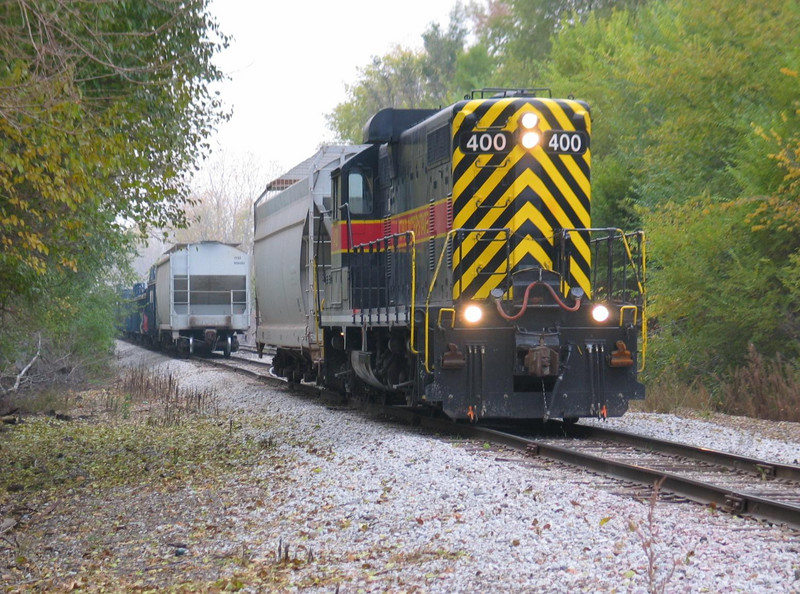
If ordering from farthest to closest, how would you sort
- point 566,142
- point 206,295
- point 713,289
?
1. point 206,295
2. point 713,289
3. point 566,142

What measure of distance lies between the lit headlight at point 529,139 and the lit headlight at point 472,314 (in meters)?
1.97

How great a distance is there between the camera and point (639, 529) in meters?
5.75

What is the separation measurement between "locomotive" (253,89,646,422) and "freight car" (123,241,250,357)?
17.8 metres

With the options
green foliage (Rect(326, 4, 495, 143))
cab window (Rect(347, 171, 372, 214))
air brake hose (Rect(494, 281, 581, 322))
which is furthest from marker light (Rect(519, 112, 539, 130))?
green foliage (Rect(326, 4, 495, 143))

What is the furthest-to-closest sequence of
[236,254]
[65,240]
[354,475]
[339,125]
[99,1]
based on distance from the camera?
[339,125] → [236,254] → [65,240] → [354,475] → [99,1]

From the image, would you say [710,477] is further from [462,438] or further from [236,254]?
[236,254]

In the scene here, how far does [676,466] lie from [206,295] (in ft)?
78.3

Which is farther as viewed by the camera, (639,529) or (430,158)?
(430,158)

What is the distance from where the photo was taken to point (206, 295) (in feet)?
99.9

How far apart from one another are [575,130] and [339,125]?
44.9 meters

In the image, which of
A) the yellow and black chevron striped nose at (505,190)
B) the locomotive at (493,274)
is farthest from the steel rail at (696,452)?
the yellow and black chevron striped nose at (505,190)

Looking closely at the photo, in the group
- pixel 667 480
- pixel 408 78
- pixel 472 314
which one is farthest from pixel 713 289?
pixel 408 78

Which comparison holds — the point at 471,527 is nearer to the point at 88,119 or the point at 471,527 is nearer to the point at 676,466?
the point at 676,466

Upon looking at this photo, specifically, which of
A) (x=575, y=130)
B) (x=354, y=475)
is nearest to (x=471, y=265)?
(x=575, y=130)
